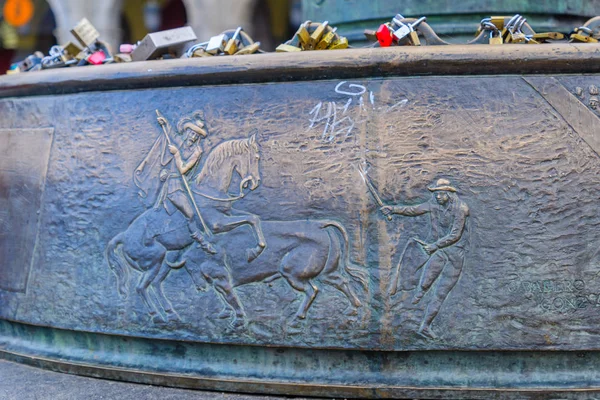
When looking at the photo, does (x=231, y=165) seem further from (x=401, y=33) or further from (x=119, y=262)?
(x=401, y=33)

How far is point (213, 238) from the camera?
2.30 meters

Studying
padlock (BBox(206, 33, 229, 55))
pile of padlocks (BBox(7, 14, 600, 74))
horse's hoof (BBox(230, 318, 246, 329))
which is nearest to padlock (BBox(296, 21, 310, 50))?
pile of padlocks (BBox(7, 14, 600, 74))

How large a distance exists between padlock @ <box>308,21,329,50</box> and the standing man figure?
585 mm

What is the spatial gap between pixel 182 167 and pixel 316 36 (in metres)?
0.54

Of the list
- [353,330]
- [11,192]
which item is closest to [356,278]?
[353,330]

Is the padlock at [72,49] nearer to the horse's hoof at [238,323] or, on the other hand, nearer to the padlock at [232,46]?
the padlock at [232,46]

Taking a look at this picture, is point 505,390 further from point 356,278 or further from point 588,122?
point 588,122

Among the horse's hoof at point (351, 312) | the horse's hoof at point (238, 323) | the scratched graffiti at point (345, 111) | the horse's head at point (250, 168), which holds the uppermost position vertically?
the scratched graffiti at point (345, 111)

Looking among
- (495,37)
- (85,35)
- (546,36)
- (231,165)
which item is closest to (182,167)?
(231,165)

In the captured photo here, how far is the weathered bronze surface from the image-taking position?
2168mm

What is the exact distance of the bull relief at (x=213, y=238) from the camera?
87.4 inches

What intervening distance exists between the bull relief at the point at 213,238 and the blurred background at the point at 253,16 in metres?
0.94

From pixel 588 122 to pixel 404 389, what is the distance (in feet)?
2.76

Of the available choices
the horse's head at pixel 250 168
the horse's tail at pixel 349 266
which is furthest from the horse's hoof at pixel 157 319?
the horse's tail at pixel 349 266
